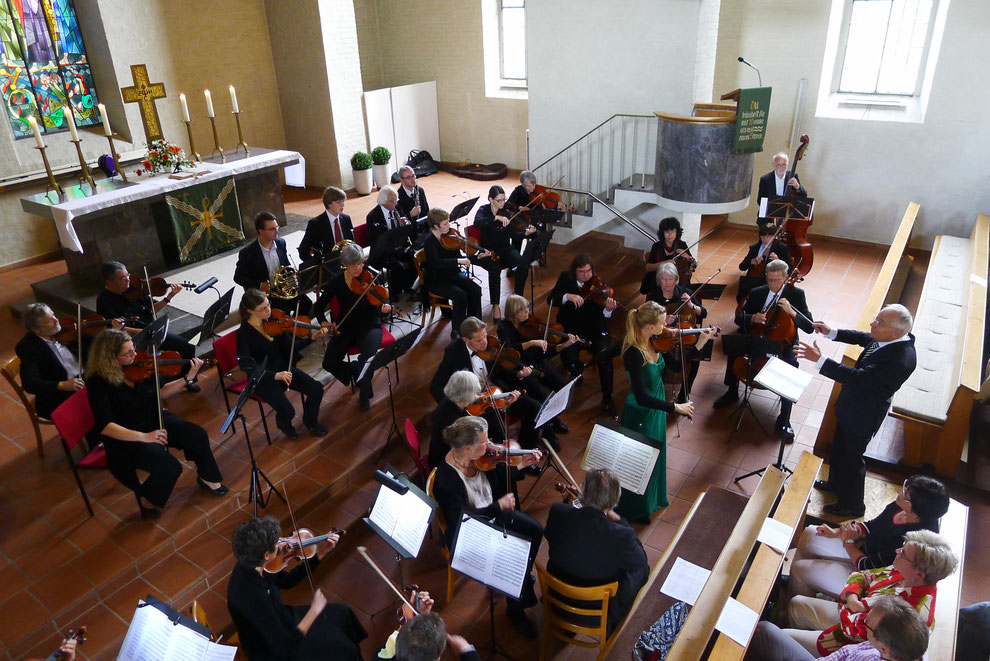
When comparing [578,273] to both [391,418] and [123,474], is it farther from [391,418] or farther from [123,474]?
[123,474]

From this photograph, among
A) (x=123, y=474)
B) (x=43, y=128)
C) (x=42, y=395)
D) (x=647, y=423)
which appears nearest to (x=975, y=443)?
(x=647, y=423)

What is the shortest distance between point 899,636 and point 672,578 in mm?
1122

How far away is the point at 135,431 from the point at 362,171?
27.0ft

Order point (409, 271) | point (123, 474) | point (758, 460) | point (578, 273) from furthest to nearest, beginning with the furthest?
1. point (409, 271)
2. point (578, 273)
3. point (758, 460)
4. point (123, 474)

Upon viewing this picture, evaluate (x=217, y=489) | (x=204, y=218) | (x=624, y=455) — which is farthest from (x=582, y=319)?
(x=204, y=218)

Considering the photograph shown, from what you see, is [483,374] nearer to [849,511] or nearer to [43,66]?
[849,511]

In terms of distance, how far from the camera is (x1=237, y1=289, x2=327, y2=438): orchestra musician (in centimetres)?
515

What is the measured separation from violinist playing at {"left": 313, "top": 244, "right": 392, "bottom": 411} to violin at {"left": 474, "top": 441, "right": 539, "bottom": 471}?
1.92 m

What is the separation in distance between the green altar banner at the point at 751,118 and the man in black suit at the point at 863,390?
3127 mm

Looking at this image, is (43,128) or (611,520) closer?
(611,520)

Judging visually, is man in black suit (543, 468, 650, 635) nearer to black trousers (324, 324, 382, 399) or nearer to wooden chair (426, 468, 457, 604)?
wooden chair (426, 468, 457, 604)

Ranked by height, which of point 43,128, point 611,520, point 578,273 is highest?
point 43,128

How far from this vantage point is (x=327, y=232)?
23.4ft

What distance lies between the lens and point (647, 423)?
16.2 feet
